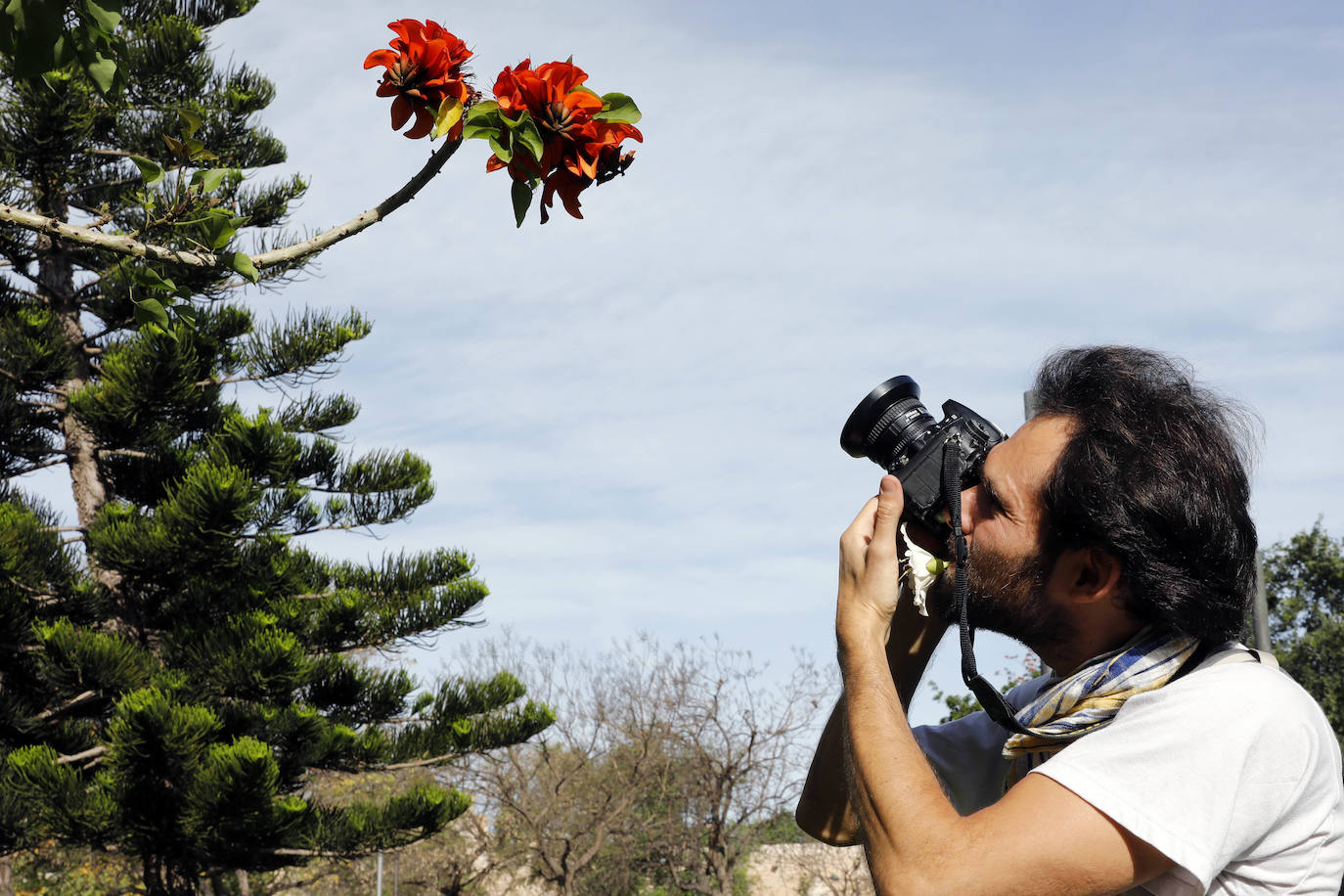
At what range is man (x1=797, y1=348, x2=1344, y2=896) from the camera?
3.84 ft

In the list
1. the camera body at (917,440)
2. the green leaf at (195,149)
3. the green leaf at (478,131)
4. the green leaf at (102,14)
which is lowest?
the camera body at (917,440)

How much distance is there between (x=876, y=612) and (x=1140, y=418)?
1.23ft

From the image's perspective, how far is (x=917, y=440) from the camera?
1646 millimetres

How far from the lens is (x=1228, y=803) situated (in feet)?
3.83

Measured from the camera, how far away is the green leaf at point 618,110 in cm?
149

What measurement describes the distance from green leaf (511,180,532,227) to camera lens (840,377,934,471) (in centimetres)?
54

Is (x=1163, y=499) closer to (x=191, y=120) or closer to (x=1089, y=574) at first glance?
(x=1089, y=574)

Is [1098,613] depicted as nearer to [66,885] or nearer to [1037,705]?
[1037,705]

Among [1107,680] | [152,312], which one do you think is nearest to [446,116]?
[152,312]

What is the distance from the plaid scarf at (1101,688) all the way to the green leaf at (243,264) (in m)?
1.13

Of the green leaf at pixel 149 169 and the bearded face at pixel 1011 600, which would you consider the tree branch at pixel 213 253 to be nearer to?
the green leaf at pixel 149 169

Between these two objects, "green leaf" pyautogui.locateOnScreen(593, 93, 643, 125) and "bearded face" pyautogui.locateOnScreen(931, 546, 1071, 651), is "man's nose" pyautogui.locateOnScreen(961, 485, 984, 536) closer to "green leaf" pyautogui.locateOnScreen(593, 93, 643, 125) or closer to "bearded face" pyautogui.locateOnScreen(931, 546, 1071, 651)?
"bearded face" pyautogui.locateOnScreen(931, 546, 1071, 651)

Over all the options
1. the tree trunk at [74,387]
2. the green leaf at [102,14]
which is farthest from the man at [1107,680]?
the tree trunk at [74,387]

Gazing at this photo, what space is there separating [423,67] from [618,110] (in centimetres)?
24
